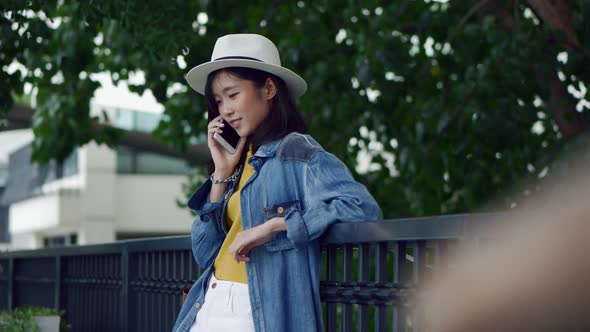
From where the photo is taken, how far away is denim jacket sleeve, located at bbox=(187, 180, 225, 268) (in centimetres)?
342

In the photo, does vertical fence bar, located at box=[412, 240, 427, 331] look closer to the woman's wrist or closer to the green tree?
the woman's wrist

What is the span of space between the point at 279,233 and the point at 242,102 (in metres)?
0.49

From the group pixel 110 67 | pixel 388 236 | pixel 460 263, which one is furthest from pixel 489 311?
pixel 110 67

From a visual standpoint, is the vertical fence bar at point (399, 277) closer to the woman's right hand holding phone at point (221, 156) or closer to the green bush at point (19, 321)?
the woman's right hand holding phone at point (221, 156)

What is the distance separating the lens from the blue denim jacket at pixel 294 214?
3.04 meters

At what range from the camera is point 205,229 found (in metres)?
3.47

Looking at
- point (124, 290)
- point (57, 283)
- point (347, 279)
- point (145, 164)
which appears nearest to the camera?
point (347, 279)

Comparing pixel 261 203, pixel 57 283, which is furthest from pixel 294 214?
pixel 57 283

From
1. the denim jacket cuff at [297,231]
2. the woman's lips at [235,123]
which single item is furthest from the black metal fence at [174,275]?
the woman's lips at [235,123]

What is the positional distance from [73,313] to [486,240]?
4440 millimetres

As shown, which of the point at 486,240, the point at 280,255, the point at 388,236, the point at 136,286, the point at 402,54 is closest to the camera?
the point at 486,240

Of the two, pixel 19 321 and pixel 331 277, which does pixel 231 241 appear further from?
pixel 19 321

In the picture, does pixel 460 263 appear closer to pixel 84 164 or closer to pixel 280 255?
pixel 280 255

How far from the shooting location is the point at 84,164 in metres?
37.1
